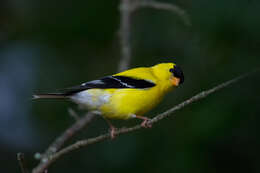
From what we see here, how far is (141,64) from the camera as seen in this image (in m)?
5.44

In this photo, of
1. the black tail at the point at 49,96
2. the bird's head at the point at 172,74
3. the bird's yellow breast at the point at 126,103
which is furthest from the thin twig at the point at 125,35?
the black tail at the point at 49,96

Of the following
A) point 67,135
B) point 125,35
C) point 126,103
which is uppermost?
point 125,35

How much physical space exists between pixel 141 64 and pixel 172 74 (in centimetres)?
143

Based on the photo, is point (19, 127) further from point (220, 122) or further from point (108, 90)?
point (220, 122)

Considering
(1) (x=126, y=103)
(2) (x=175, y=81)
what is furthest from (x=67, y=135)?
(2) (x=175, y=81)

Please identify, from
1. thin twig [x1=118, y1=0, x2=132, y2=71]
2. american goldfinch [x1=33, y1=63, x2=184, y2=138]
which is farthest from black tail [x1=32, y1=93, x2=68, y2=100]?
thin twig [x1=118, y1=0, x2=132, y2=71]

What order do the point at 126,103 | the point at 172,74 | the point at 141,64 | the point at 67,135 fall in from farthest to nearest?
1. the point at 141,64
2. the point at 172,74
3. the point at 67,135
4. the point at 126,103

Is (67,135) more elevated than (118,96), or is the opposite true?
(118,96)

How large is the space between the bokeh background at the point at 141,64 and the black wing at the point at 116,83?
0.79m

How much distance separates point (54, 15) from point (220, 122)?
135 inches

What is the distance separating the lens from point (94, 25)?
540 cm

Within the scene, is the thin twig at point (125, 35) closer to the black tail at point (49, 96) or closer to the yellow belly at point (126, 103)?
the yellow belly at point (126, 103)

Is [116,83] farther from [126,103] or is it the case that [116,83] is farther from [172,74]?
[172,74]

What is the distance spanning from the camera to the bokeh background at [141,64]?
3752 mm
